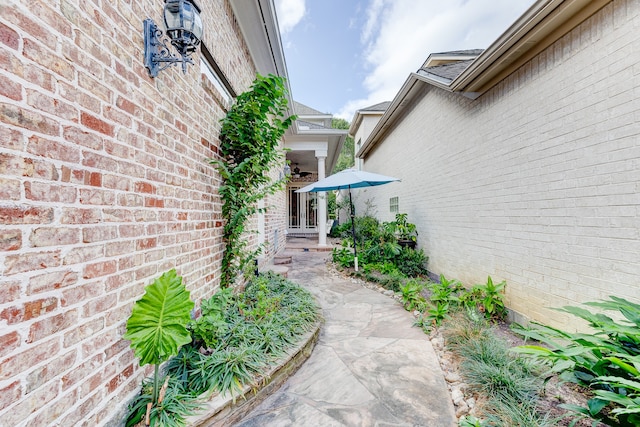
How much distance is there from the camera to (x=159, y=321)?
153 cm

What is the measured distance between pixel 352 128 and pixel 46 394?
48.6 feet

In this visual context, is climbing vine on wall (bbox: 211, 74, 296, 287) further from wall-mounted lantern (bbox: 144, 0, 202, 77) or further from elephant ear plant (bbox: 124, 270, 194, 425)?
elephant ear plant (bbox: 124, 270, 194, 425)

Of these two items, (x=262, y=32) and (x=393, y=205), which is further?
(x=393, y=205)

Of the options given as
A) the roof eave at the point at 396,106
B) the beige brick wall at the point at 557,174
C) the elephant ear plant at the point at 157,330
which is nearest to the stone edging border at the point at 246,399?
the elephant ear plant at the point at 157,330

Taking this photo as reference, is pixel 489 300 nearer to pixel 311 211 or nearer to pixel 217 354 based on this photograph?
pixel 217 354

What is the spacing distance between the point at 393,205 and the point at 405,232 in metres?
2.09

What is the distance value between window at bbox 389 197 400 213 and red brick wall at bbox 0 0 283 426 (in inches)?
259

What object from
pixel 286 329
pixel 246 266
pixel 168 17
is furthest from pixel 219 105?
pixel 286 329

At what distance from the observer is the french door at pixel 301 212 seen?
1189 cm

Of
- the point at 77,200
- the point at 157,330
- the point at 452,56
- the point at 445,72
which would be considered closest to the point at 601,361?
the point at 157,330

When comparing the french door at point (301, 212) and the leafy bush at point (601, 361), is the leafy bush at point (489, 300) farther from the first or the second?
the french door at point (301, 212)

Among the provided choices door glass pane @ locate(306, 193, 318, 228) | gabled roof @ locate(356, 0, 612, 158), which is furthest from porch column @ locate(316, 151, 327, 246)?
gabled roof @ locate(356, 0, 612, 158)

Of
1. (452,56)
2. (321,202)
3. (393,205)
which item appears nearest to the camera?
(452,56)

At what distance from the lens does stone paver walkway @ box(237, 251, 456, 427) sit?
70.8 inches
